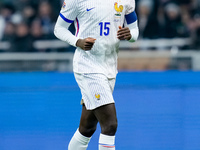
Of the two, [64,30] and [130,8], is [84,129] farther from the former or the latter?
[130,8]

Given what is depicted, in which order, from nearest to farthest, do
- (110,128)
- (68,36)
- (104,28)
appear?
(110,128)
(104,28)
(68,36)

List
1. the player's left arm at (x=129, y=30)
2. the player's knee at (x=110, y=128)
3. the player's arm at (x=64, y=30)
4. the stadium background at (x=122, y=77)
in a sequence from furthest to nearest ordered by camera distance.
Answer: the stadium background at (x=122, y=77) < the player's arm at (x=64, y=30) < the player's left arm at (x=129, y=30) < the player's knee at (x=110, y=128)

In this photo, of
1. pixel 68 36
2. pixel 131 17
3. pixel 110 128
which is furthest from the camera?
pixel 131 17

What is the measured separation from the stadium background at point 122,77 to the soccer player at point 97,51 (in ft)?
4.38

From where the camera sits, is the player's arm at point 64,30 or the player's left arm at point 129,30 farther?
the player's arm at point 64,30

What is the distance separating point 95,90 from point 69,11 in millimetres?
629

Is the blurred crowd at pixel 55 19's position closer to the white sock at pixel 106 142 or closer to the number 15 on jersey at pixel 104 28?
the number 15 on jersey at pixel 104 28

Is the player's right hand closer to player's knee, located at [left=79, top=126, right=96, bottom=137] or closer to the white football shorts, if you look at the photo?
the white football shorts


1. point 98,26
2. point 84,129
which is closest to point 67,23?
point 98,26

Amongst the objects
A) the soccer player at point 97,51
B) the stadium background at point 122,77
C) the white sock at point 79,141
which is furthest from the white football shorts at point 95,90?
the stadium background at point 122,77

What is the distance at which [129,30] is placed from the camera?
3.70m

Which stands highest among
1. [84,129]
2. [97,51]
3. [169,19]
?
[169,19]

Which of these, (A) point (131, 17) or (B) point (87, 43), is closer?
(B) point (87, 43)

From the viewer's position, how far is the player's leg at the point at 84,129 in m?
3.75
